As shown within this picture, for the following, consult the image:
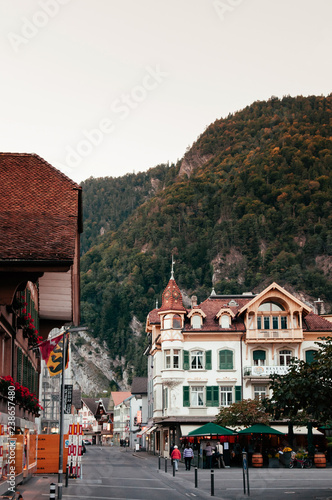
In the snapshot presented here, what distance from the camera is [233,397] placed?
55.1 m

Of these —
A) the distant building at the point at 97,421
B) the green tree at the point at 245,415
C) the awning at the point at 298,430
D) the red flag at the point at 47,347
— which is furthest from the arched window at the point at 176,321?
the distant building at the point at 97,421

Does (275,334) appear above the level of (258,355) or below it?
above

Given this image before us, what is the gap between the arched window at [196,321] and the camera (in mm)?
56656

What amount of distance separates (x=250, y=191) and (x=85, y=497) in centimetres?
16362

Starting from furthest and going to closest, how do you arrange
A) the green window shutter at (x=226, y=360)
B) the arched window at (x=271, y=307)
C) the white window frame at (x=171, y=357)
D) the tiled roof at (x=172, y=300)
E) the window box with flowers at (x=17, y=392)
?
1. the tiled roof at (x=172, y=300)
2. the arched window at (x=271, y=307)
3. the green window shutter at (x=226, y=360)
4. the white window frame at (x=171, y=357)
5. the window box with flowers at (x=17, y=392)

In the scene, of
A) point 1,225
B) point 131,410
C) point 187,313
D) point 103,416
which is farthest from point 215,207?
point 1,225

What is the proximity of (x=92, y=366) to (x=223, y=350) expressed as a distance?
14258 cm

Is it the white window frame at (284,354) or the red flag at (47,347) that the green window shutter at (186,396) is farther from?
the red flag at (47,347)

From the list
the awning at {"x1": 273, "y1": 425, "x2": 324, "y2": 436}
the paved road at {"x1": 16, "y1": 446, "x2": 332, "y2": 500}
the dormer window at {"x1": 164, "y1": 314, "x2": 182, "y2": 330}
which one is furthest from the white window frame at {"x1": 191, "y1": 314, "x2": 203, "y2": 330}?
the paved road at {"x1": 16, "y1": 446, "x2": 332, "y2": 500}

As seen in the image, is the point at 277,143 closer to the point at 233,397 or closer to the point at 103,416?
the point at 103,416

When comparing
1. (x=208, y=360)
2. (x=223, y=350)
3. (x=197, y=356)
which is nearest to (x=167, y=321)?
(x=197, y=356)

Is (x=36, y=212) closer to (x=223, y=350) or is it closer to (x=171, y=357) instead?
(x=171, y=357)

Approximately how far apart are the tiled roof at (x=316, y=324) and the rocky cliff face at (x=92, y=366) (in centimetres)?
13743

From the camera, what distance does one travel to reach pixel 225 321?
56.7 meters
